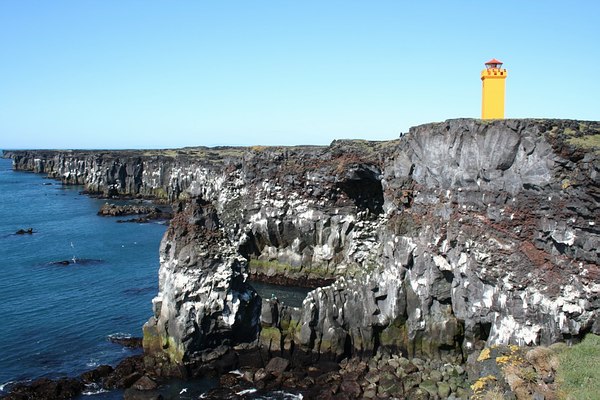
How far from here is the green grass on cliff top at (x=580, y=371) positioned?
74.3 ft

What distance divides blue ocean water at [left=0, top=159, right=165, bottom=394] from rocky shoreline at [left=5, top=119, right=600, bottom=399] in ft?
22.3

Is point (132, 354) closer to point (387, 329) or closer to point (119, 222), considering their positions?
point (387, 329)

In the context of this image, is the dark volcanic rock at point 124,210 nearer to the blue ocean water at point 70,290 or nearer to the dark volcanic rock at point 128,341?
the blue ocean water at point 70,290

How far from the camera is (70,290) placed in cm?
5141

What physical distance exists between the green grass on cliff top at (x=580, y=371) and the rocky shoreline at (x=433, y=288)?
0.67 m

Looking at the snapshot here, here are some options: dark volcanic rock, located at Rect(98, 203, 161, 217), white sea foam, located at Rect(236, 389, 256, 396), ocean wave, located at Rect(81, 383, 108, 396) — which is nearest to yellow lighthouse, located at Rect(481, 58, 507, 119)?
white sea foam, located at Rect(236, 389, 256, 396)

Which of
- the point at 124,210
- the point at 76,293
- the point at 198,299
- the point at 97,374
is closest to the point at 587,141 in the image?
the point at 198,299

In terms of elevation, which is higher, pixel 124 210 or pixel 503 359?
pixel 124 210

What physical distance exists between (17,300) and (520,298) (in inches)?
1651

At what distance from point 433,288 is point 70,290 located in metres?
34.9

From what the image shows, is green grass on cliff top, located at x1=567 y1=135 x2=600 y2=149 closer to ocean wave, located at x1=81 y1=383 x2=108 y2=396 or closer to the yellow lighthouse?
the yellow lighthouse

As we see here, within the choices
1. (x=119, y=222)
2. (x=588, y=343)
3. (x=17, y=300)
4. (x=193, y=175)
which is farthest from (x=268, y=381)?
(x=193, y=175)

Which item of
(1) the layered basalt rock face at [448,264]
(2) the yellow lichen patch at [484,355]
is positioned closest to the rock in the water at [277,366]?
(1) the layered basalt rock face at [448,264]

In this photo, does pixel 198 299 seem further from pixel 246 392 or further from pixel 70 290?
pixel 70 290
